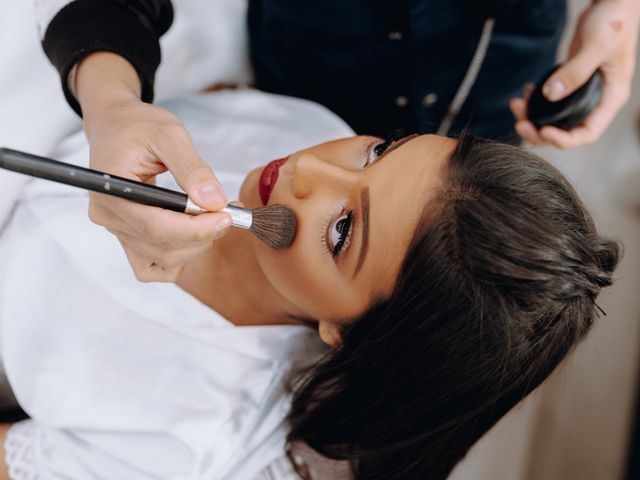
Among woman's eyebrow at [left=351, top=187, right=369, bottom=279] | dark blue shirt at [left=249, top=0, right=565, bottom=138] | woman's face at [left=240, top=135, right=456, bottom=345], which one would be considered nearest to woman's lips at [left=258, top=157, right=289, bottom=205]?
woman's face at [left=240, top=135, right=456, bottom=345]

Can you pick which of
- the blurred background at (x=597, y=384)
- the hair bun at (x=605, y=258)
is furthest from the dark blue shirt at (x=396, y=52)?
the hair bun at (x=605, y=258)

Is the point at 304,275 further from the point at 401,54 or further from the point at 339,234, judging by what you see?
the point at 401,54

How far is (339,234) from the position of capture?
63 cm

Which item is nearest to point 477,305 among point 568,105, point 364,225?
point 364,225

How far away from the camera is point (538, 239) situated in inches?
22.5

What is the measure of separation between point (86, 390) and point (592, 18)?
0.83 meters

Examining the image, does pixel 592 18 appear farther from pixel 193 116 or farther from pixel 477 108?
pixel 193 116

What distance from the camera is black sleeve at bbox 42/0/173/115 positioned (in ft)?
2.08

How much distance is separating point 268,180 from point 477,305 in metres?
0.28

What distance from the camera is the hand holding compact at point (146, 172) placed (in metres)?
0.47

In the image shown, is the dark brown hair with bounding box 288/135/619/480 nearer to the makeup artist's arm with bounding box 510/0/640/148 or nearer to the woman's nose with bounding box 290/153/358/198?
the woman's nose with bounding box 290/153/358/198

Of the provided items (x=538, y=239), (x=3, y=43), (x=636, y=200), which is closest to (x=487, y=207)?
(x=538, y=239)

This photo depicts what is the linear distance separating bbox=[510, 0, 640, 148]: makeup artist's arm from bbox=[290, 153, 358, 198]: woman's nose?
35cm

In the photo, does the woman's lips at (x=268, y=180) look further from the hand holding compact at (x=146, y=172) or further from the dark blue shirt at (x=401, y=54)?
the dark blue shirt at (x=401, y=54)
